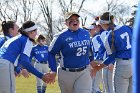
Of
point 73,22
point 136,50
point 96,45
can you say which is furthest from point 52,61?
point 136,50

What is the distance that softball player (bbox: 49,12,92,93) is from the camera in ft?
24.8

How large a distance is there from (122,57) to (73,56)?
3.21 feet

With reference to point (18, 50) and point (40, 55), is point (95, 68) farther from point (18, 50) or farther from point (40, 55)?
point (40, 55)

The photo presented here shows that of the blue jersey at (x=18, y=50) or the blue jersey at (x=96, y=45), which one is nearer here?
the blue jersey at (x=18, y=50)

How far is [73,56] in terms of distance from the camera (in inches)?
296

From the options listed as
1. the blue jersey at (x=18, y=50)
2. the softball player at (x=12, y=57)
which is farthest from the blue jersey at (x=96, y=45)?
the blue jersey at (x=18, y=50)

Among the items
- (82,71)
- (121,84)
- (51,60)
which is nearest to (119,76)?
(121,84)

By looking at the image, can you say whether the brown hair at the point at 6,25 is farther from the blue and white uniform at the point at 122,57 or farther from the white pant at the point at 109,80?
the white pant at the point at 109,80

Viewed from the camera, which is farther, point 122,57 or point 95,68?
point 95,68

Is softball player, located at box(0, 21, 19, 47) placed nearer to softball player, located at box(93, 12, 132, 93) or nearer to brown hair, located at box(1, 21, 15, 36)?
brown hair, located at box(1, 21, 15, 36)

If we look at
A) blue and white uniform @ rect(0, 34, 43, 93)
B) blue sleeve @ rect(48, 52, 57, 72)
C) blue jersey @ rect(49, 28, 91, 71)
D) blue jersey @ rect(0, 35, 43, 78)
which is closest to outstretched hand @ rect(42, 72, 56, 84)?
blue sleeve @ rect(48, 52, 57, 72)

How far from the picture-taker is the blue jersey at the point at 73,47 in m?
7.54

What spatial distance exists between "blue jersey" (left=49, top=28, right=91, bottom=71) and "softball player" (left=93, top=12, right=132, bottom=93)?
450 millimetres

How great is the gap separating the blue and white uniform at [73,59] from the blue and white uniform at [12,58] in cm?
62
